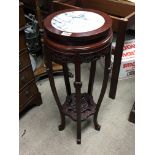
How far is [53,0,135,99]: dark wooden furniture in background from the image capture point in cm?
135

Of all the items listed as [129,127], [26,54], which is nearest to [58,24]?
[26,54]

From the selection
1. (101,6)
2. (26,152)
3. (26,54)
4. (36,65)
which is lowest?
(26,152)

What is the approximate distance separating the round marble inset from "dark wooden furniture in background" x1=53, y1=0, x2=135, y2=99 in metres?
0.29

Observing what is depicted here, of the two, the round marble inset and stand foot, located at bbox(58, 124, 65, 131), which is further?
stand foot, located at bbox(58, 124, 65, 131)

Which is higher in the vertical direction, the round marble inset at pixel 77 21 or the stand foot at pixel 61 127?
the round marble inset at pixel 77 21

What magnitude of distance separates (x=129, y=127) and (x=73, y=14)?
2.79 ft

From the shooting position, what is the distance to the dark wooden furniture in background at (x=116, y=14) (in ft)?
4.44

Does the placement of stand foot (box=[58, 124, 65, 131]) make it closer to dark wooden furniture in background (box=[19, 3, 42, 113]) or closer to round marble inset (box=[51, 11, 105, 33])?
dark wooden furniture in background (box=[19, 3, 42, 113])

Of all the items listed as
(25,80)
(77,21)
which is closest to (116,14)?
(77,21)

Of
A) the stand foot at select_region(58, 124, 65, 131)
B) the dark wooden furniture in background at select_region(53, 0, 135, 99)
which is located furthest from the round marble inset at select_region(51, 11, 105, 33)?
the stand foot at select_region(58, 124, 65, 131)

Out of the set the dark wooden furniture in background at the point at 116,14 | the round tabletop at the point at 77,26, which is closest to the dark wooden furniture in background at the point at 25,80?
the round tabletop at the point at 77,26

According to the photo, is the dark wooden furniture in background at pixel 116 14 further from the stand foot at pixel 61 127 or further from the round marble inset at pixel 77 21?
the stand foot at pixel 61 127

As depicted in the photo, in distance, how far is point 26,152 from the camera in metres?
1.31

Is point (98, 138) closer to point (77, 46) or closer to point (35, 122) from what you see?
point (35, 122)
